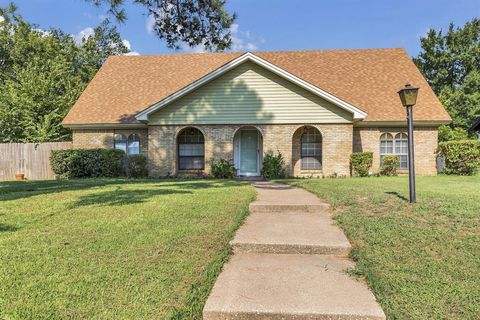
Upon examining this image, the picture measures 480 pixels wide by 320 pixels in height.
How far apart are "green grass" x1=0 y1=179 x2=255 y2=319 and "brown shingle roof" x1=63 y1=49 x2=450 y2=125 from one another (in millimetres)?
11434

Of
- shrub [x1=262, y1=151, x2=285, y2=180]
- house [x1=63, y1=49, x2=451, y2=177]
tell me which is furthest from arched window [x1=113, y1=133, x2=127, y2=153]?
shrub [x1=262, y1=151, x2=285, y2=180]

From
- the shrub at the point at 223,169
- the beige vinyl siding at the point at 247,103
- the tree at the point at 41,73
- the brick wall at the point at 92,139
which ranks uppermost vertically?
the tree at the point at 41,73

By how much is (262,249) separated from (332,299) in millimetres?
1474

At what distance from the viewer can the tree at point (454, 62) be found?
3509 cm

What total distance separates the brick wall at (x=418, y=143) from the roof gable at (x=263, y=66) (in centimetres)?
215

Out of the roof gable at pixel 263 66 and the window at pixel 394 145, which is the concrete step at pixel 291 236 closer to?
the roof gable at pixel 263 66

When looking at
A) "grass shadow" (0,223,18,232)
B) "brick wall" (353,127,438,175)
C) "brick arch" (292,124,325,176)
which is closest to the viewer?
"grass shadow" (0,223,18,232)

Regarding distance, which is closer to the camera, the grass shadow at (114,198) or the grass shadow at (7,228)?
the grass shadow at (7,228)

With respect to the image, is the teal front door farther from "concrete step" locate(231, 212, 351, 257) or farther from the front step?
"concrete step" locate(231, 212, 351, 257)

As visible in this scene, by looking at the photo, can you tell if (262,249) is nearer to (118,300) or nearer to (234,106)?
(118,300)

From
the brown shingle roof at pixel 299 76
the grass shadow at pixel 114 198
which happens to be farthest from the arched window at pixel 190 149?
the grass shadow at pixel 114 198

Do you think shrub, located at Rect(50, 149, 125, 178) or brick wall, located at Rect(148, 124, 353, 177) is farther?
brick wall, located at Rect(148, 124, 353, 177)

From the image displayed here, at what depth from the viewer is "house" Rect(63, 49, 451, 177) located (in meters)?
15.1

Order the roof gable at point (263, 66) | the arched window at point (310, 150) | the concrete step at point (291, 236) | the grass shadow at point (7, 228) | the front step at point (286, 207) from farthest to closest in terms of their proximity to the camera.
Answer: the arched window at point (310, 150) → the roof gable at point (263, 66) → the front step at point (286, 207) → the grass shadow at point (7, 228) → the concrete step at point (291, 236)
